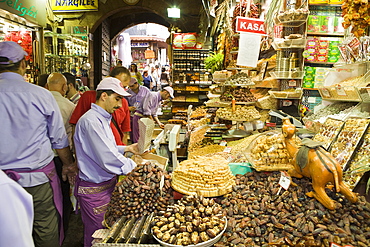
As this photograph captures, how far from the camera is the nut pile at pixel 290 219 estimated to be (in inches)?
61.6

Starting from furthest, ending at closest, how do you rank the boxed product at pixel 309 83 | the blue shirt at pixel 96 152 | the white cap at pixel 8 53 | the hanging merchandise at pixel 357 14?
the boxed product at pixel 309 83 < the hanging merchandise at pixel 357 14 < the white cap at pixel 8 53 < the blue shirt at pixel 96 152

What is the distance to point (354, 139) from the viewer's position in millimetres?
2309

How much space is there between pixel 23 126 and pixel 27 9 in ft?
18.1

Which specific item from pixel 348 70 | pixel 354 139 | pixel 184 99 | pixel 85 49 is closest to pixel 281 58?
pixel 348 70

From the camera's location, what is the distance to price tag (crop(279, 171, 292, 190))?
1946 millimetres

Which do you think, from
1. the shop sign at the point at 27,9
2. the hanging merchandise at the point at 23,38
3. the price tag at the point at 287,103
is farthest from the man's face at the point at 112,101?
the hanging merchandise at the point at 23,38

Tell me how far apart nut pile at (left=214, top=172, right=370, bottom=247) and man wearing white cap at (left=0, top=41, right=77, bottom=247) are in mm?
1684

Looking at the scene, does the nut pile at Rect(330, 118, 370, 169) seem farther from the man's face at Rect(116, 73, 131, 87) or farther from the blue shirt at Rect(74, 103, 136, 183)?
the man's face at Rect(116, 73, 131, 87)

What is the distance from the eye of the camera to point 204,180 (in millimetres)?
2105

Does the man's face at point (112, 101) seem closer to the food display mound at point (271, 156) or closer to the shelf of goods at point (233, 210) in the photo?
the shelf of goods at point (233, 210)

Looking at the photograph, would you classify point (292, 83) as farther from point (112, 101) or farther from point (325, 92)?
point (112, 101)

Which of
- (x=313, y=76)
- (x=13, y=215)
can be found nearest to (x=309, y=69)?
(x=313, y=76)

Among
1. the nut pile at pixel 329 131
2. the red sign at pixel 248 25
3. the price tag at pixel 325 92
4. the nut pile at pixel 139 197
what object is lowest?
the nut pile at pixel 139 197

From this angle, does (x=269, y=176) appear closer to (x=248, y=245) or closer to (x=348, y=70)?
(x=248, y=245)
